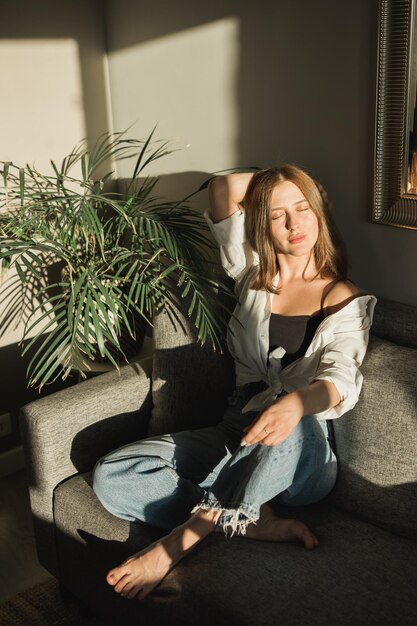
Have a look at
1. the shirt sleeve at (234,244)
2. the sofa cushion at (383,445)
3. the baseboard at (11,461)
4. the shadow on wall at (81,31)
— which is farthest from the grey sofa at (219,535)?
the shadow on wall at (81,31)

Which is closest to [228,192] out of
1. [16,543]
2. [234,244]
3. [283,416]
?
[234,244]

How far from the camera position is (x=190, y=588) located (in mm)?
1609

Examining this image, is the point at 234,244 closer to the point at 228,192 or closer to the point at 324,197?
the point at 228,192

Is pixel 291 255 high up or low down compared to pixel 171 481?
up

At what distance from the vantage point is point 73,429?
2012mm

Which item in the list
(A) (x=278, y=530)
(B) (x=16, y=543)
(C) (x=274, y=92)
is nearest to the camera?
(A) (x=278, y=530)

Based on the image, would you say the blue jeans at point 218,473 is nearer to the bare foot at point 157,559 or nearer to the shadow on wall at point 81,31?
the bare foot at point 157,559

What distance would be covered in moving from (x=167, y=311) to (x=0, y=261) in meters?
0.71

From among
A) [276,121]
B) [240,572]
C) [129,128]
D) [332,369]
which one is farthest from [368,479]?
[129,128]

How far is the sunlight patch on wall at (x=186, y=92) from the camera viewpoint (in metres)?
2.38

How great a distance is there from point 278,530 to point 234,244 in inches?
32.0

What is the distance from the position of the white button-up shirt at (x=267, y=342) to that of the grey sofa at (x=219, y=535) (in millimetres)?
75

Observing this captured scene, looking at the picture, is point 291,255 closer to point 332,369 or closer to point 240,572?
point 332,369

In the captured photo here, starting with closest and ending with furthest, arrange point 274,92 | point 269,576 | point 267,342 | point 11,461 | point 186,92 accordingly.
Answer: point 269,576 → point 267,342 → point 274,92 → point 186,92 → point 11,461
